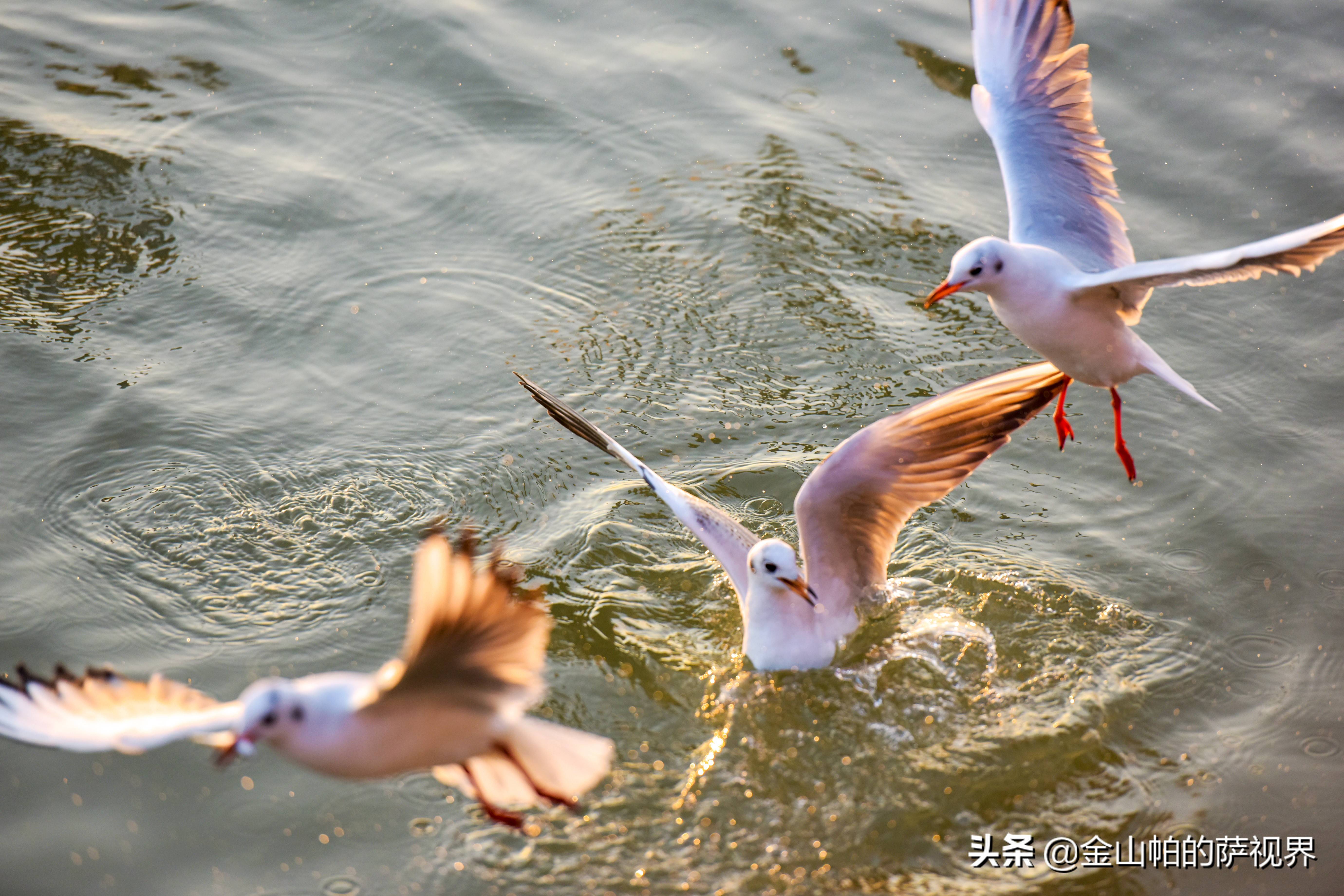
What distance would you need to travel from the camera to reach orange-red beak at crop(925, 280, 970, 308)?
487cm

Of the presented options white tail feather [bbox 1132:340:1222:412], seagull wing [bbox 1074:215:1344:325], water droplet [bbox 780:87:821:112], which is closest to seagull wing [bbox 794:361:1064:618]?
white tail feather [bbox 1132:340:1222:412]

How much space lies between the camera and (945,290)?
4.99m

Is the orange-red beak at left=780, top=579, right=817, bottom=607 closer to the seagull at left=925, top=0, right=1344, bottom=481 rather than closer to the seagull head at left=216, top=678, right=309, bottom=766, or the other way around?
the seagull at left=925, top=0, right=1344, bottom=481

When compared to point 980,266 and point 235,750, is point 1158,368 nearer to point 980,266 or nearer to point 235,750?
point 980,266

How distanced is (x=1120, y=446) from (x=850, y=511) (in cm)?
135

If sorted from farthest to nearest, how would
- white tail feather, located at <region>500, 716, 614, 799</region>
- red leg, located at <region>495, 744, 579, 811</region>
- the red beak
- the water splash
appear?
the water splash
red leg, located at <region>495, 744, 579, 811</region>
white tail feather, located at <region>500, 716, 614, 799</region>
the red beak

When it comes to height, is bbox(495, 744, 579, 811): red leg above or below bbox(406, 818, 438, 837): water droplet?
above

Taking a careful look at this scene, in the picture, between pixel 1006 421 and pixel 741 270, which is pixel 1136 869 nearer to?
pixel 1006 421

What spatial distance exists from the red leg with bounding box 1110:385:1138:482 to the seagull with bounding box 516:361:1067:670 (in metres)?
0.39

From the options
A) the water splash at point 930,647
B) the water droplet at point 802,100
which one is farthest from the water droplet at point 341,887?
the water droplet at point 802,100

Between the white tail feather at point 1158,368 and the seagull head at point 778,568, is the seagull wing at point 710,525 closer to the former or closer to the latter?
the seagull head at point 778,568

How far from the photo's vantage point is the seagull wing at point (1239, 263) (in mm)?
4121

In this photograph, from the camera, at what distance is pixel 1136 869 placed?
4582 millimetres

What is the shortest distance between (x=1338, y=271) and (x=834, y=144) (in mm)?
3323
